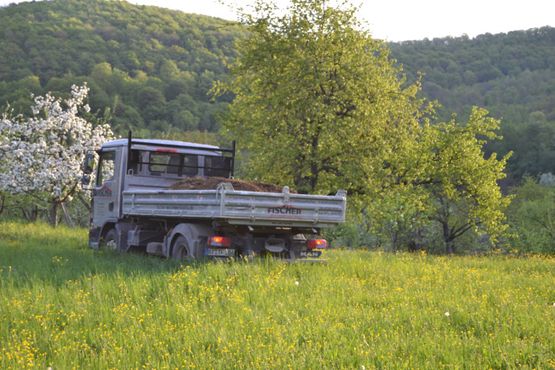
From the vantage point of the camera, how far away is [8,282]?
10.5 metres

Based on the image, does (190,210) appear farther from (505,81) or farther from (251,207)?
(505,81)

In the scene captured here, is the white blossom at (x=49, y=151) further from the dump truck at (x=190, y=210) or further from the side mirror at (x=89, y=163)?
the dump truck at (x=190, y=210)

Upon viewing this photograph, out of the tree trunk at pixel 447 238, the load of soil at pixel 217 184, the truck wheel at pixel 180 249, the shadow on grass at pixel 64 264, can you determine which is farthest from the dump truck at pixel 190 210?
the tree trunk at pixel 447 238

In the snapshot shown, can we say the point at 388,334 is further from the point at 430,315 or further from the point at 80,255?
the point at 80,255

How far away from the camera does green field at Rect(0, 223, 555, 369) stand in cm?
657

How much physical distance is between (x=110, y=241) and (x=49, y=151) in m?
11.6

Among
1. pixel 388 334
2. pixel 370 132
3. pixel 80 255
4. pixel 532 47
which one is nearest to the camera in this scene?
pixel 388 334

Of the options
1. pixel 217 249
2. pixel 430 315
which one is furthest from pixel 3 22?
pixel 430 315

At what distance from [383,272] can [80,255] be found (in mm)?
6870

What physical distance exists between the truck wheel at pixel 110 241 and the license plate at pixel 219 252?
4447mm

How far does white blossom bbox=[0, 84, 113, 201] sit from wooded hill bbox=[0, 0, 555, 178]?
21516mm

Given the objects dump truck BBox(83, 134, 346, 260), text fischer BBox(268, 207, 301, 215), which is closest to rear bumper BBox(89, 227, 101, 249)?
dump truck BBox(83, 134, 346, 260)

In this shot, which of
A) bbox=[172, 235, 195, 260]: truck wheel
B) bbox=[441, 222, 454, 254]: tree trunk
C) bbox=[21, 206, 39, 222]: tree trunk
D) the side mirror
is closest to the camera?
bbox=[172, 235, 195, 260]: truck wheel

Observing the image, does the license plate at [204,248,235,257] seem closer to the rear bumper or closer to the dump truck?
the dump truck
